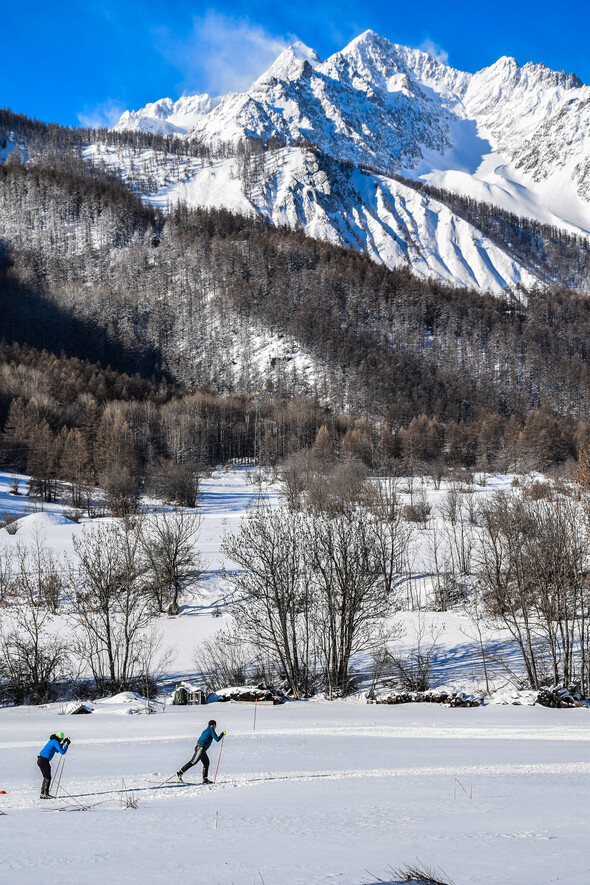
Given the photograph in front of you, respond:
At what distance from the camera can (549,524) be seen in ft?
92.3

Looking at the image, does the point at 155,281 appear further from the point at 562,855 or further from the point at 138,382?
the point at 562,855

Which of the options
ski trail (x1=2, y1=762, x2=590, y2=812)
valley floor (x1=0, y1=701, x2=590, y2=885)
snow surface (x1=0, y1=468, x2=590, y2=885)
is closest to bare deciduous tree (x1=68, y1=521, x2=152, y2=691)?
snow surface (x1=0, y1=468, x2=590, y2=885)

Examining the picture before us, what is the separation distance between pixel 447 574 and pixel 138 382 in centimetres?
10327

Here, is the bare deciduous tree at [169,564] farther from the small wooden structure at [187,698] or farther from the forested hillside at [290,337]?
the forested hillside at [290,337]

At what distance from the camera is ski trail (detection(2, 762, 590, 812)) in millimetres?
9828

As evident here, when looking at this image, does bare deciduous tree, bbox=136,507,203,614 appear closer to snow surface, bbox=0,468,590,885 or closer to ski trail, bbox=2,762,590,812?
snow surface, bbox=0,468,590,885

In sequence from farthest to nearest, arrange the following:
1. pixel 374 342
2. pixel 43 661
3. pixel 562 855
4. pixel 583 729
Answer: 1. pixel 374 342
2. pixel 43 661
3. pixel 583 729
4. pixel 562 855

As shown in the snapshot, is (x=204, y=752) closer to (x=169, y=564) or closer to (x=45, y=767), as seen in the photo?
(x=45, y=767)

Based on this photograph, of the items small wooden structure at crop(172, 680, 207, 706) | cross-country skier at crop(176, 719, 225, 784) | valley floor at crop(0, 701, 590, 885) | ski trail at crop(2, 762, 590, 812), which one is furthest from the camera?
small wooden structure at crop(172, 680, 207, 706)

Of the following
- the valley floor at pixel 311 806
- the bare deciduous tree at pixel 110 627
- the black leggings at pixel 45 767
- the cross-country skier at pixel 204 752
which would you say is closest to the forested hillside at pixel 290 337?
the bare deciduous tree at pixel 110 627

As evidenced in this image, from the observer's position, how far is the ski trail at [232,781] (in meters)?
9.83

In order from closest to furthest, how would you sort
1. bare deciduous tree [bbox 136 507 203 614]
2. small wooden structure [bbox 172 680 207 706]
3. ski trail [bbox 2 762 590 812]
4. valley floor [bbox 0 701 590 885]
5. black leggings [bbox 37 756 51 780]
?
valley floor [bbox 0 701 590 885]
ski trail [bbox 2 762 590 812]
black leggings [bbox 37 756 51 780]
small wooden structure [bbox 172 680 207 706]
bare deciduous tree [bbox 136 507 203 614]

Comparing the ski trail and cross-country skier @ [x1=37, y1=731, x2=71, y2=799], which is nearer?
the ski trail

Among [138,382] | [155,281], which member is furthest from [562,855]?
[155,281]
